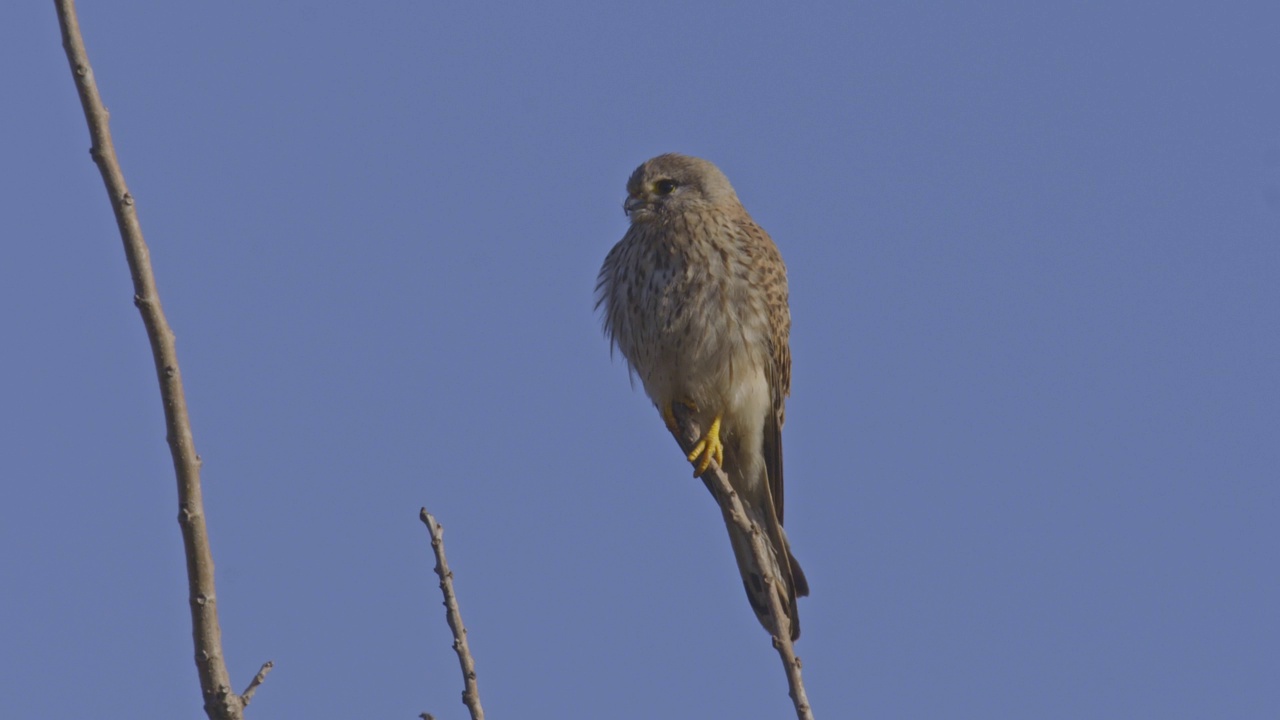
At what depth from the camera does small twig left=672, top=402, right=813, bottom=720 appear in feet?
8.54

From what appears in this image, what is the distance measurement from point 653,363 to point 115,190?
10.3 feet

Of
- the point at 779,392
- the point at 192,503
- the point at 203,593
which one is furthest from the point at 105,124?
the point at 779,392

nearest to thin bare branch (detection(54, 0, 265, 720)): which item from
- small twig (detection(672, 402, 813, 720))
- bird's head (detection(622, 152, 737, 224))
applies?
small twig (detection(672, 402, 813, 720))

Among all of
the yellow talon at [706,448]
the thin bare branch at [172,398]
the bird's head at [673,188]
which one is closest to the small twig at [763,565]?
the yellow talon at [706,448]

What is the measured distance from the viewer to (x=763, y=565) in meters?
3.25

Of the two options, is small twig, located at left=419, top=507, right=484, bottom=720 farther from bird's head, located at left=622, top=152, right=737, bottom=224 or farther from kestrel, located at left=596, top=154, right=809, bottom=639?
bird's head, located at left=622, top=152, right=737, bottom=224

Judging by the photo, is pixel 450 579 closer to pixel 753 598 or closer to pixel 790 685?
pixel 790 685

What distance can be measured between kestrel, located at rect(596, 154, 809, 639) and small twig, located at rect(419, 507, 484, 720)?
2.23 metres

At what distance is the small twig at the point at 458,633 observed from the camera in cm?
235

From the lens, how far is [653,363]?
4.86 m

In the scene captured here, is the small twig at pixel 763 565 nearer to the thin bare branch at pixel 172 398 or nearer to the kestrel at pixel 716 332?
the kestrel at pixel 716 332

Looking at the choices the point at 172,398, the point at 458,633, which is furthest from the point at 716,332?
the point at 172,398

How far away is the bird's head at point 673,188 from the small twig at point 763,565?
739 millimetres

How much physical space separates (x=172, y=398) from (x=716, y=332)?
9.86 ft
